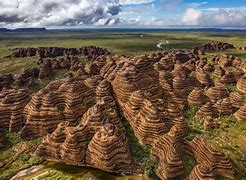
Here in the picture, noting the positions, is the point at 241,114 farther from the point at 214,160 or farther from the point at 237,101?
the point at 214,160

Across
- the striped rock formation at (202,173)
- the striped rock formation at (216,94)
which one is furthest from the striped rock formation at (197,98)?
the striped rock formation at (202,173)

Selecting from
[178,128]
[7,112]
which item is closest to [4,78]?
[7,112]

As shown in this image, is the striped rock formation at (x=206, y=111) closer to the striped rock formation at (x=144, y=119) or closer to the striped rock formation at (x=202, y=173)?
the striped rock formation at (x=144, y=119)

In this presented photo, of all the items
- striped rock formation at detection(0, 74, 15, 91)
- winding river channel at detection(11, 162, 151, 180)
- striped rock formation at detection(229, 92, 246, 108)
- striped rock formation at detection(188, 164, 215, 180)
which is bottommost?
striped rock formation at detection(0, 74, 15, 91)

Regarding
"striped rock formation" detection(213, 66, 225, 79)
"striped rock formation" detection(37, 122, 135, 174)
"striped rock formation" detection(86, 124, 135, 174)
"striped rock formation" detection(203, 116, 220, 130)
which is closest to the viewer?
"striped rock formation" detection(86, 124, 135, 174)

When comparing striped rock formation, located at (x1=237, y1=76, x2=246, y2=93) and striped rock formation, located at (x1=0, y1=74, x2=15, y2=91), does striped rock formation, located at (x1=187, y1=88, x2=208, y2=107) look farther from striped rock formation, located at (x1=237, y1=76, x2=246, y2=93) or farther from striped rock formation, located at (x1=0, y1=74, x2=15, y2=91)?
striped rock formation, located at (x1=0, y1=74, x2=15, y2=91)

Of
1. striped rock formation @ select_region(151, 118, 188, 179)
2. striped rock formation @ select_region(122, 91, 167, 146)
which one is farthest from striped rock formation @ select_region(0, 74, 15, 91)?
striped rock formation @ select_region(151, 118, 188, 179)
